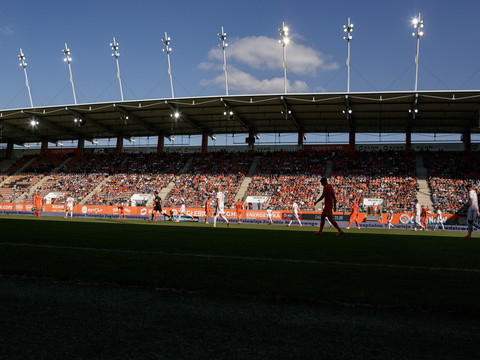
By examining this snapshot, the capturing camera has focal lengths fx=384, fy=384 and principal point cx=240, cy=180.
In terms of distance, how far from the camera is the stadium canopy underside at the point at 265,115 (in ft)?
128

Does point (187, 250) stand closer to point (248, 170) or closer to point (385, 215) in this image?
point (385, 215)

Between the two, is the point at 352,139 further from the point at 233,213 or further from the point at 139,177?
the point at 139,177

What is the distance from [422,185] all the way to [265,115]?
739 inches

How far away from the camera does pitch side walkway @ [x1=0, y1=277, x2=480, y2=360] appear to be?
2.65m

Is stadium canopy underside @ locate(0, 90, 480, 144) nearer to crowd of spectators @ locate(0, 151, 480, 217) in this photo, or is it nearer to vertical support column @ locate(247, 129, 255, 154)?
vertical support column @ locate(247, 129, 255, 154)

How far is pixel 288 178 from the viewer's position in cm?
4391

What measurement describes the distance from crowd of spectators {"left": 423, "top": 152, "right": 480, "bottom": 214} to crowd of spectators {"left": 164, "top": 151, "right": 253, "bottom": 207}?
2054cm

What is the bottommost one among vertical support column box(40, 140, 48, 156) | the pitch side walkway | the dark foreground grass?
the pitch side walkway

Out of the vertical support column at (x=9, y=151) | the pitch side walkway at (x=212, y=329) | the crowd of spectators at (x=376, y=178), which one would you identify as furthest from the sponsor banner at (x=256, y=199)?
the vertical support column at (x=9, y=151)

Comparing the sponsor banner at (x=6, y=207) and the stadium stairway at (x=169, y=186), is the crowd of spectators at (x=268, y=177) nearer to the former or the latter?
the stadium stairway at (x=169, y=186)

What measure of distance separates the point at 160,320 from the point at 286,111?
130 ft

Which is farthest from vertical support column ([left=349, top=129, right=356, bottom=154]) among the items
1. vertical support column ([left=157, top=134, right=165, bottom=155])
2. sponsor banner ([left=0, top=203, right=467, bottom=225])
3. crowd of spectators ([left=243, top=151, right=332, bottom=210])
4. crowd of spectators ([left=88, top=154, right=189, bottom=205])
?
vertical support column ([left=157, top=134, right=165, bottom=155])

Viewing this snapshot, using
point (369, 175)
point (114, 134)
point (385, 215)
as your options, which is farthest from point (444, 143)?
point (114, 134)

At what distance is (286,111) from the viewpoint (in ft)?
137
